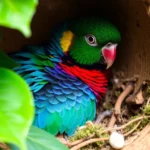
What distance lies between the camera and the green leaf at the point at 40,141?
2.25 feet

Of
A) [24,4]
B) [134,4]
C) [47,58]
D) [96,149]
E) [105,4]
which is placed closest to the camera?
[24,4]

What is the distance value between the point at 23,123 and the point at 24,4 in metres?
0.16

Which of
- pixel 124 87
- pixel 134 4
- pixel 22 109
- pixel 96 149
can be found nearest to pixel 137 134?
pixel 96 149

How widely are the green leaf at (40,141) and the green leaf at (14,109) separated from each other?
0.60ft

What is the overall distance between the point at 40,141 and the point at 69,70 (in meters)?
0.69

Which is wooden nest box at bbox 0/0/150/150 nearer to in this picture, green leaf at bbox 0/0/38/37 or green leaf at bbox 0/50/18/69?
green leaf at bbox 0/50/18/69

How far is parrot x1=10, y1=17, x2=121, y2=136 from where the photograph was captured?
1.19 metres

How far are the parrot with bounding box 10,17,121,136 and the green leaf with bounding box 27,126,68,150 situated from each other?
44 centimetres

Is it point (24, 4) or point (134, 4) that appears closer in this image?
point (24, 4)

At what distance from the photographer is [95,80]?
4.65 ft

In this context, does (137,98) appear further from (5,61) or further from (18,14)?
(18,14)

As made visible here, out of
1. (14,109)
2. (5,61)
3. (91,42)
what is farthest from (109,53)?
(14,109)

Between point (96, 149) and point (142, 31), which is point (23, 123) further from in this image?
point (142, 31)

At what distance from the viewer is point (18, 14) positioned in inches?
17.7
